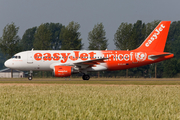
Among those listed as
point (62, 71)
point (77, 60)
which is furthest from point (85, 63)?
point (62, 71)

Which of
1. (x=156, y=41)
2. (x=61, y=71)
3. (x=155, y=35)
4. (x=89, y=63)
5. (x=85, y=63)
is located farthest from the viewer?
(x=155, y=35)

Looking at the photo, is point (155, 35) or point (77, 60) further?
point (155, 35)

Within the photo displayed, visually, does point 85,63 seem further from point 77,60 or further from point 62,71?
point 62,71

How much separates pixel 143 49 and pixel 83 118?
32093 millimetres

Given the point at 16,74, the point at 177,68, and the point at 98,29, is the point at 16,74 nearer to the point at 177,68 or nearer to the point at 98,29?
the point at 98,29

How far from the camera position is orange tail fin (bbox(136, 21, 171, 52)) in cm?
3991

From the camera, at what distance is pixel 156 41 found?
4012 centimetres

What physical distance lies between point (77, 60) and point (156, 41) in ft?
39.2

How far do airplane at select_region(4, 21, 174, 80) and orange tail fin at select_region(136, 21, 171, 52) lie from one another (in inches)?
15.0

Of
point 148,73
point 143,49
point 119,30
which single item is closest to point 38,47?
point 119,30

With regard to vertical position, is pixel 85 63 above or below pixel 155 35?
below

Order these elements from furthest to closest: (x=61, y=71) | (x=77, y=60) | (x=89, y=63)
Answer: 1. (x=77, y=60)
2. (x=89, y=63)
3. (x=61, y=71)

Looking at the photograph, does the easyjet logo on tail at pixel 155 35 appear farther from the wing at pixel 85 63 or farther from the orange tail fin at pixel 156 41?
the wing at pixel 85 63

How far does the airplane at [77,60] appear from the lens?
119 ft
